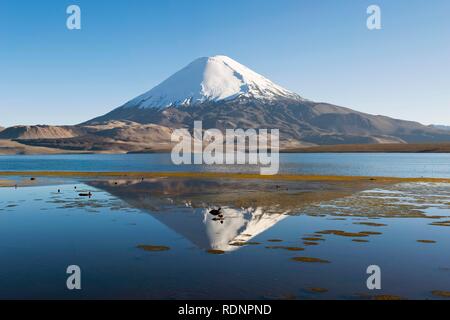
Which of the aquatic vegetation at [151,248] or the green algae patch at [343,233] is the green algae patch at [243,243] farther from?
the green algae patch at [343,233]

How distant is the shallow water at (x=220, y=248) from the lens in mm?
16375

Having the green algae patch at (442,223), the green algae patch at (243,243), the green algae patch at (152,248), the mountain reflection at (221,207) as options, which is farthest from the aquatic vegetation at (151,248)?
the green algae patch at (442,223)

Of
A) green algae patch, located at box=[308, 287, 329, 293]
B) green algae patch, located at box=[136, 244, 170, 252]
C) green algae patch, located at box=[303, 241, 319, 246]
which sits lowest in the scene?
green algae patch, located at box=[303, 241, 319, 246]

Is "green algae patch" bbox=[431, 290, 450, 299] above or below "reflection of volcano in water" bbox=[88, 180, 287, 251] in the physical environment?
below

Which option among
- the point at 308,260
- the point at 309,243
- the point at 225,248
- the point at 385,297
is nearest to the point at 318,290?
the point at 385,297

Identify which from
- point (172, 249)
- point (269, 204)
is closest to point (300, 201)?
point (269, 204)

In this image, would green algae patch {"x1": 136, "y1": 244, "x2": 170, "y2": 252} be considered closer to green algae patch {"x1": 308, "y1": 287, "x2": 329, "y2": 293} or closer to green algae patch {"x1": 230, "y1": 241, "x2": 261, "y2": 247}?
green algae patch {"x1": 230, "y1": 241, "x2": 261, "y2": 247}

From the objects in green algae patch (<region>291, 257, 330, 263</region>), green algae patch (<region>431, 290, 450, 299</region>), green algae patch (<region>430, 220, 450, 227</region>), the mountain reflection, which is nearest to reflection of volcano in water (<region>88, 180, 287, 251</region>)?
the mountain reflection

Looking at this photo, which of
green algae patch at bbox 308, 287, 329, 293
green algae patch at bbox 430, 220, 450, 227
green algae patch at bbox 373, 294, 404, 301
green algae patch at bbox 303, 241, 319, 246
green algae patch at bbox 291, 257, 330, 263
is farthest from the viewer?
green algae patch at bbox 430, 220, 450, 227

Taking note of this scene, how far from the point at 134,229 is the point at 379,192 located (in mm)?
33626

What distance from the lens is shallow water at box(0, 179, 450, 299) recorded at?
53.7ft

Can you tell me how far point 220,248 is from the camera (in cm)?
2291

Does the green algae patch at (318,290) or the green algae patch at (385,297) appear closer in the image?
the green algae patch at (385,297)
